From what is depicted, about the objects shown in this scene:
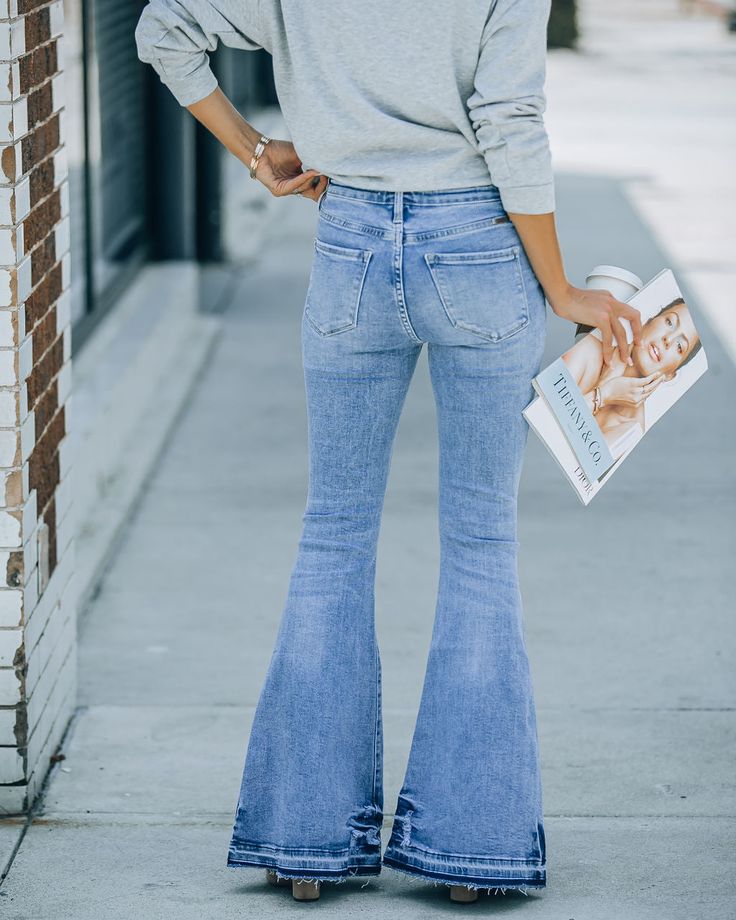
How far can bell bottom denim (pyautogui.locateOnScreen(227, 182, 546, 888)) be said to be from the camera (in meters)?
2.64

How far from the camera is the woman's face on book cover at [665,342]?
2.75 m

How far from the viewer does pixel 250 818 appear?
9.40ft

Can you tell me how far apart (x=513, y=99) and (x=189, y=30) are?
23.2 inches

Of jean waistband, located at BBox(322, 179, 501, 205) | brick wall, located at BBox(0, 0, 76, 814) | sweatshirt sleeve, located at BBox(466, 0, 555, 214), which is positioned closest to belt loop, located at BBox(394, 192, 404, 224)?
jean waistband, located at BBox(322, 179, 501, 205)

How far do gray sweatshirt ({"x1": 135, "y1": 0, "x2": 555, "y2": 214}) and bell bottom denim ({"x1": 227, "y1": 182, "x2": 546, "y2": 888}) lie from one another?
0.22 feet

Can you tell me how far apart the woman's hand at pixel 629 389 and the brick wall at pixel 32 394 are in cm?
112

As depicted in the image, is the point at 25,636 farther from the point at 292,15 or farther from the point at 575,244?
the point at 575,244

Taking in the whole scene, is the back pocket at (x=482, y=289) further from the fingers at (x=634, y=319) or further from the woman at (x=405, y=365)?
the fingers at (x=634, y=319)

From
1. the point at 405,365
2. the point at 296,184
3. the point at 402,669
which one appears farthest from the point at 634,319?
the point at 402,669

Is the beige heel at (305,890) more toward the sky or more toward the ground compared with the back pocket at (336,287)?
more toward the ground

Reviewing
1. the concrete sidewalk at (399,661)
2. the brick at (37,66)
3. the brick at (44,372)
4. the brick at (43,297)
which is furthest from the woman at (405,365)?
the brick at (44,372)

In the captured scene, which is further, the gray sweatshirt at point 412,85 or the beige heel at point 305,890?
the beige heel at point 305,890

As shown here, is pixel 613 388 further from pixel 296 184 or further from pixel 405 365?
pixel 296 184

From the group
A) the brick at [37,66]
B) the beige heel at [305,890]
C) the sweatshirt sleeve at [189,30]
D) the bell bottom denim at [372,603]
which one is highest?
the sweatshirt sleeve at [189,30]
